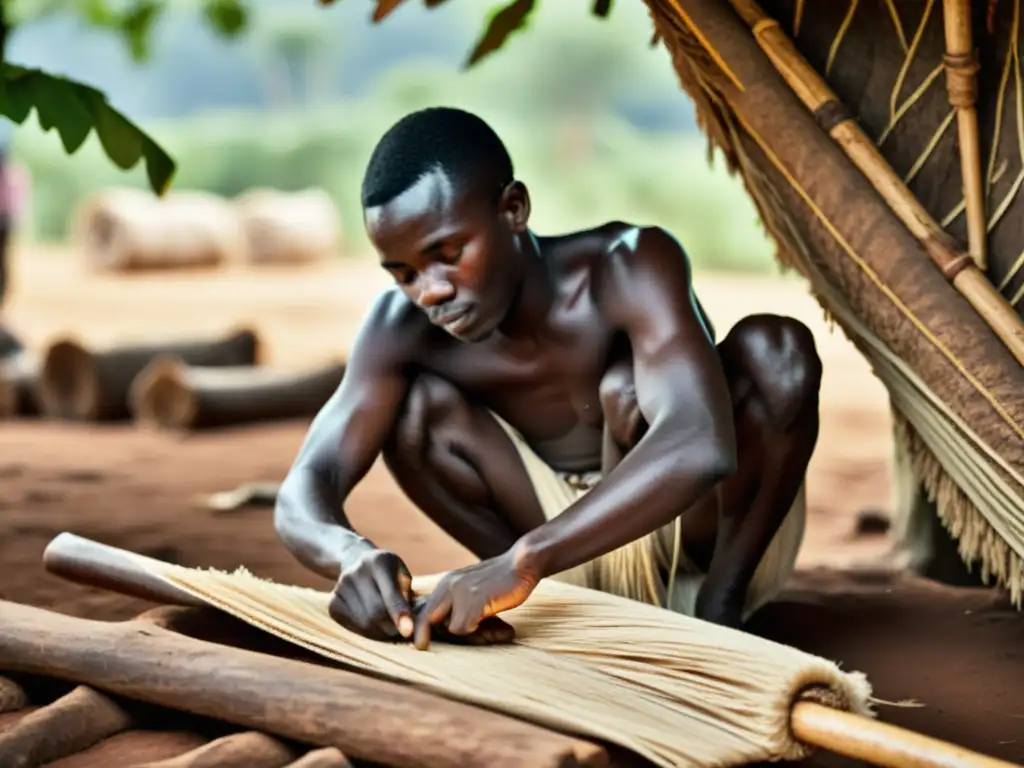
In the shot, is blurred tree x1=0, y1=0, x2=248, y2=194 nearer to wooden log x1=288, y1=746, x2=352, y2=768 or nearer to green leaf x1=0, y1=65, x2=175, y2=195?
green leaf x1=0, y1=65, x2=175, y2=195

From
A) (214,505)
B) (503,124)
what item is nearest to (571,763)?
(214,505)

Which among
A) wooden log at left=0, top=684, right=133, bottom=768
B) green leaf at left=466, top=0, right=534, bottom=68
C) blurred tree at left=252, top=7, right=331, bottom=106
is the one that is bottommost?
wooden log at left=0, top=684, right=133, bottom=768

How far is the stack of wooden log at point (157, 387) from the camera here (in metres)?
5.56

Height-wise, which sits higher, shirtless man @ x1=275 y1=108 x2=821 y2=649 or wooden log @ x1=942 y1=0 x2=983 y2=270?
wooden log @ x1=942 y1=0 x2=983 y2=270

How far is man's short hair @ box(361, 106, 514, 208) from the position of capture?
2.21 meters

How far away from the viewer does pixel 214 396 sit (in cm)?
554

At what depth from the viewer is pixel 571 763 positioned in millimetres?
1740

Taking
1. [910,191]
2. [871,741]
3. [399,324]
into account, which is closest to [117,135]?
[399,324]

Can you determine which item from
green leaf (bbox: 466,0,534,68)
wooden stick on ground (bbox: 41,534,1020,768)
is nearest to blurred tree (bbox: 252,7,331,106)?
green leaf (bbox: 466,0,534,68)

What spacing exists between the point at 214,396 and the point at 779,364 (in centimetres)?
350

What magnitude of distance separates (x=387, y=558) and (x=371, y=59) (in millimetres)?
16763

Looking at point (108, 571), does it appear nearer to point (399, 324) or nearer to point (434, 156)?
point (399, 324)

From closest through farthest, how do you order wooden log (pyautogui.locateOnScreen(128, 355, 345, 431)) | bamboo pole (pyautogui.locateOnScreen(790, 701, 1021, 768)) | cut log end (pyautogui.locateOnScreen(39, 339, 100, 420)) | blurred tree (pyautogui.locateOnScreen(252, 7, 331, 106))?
bamboo pole (pyautogui.locateOnScreen(790, 701, 1021, 768)) → wooden log (pyautogui.locateOnScreen(128, 355, 345, 431)) → cut log end (pyautogui.locateOnScreen(39, 339, 100, 420)) → blurred tree (pyautogui.locateOnScreen(252, 7, 331, 106))

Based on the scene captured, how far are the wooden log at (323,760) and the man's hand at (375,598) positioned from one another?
0.91 feet
